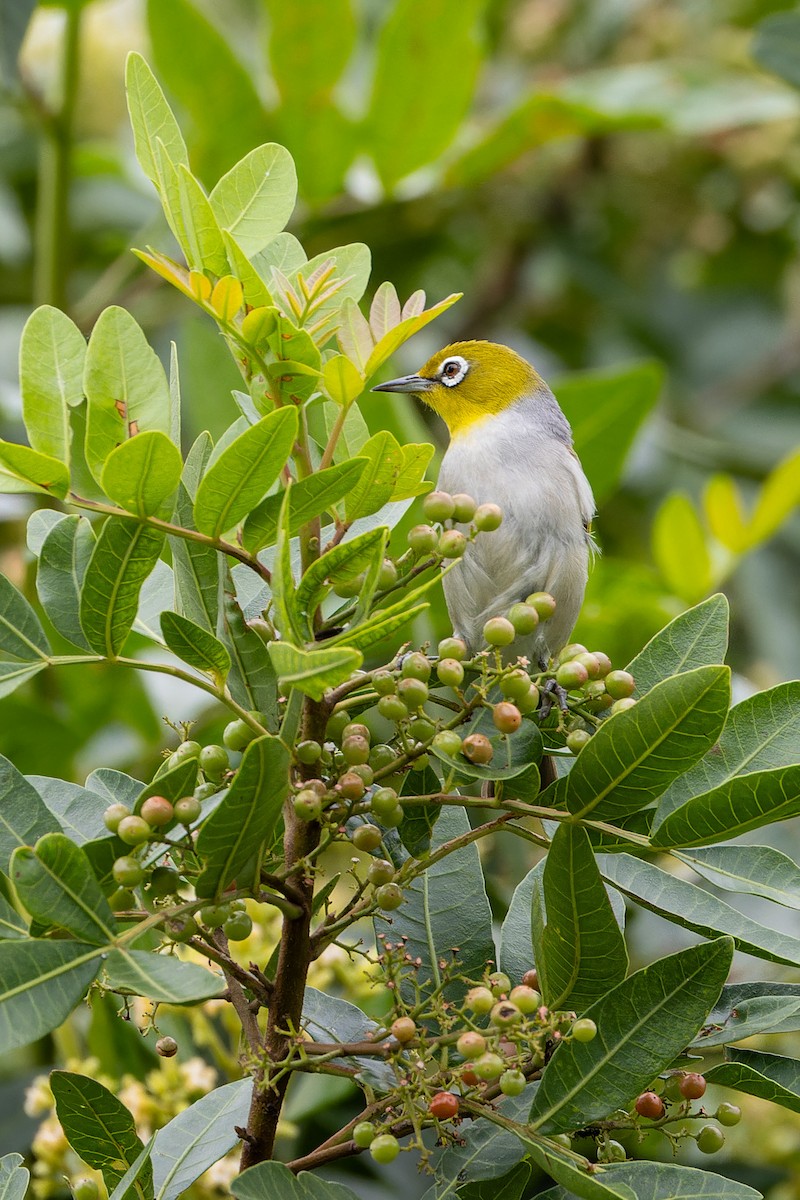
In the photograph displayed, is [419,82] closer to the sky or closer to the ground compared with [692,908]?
closer to the sky

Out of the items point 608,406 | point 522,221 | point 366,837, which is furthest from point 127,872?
point 522,221

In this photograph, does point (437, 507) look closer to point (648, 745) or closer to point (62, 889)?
A: point (648, 745)

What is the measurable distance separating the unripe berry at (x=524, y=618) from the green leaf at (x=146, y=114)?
0.64 meters

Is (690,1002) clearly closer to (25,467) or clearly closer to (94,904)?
(94,904)

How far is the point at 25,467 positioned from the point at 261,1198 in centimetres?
81

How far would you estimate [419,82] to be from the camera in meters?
3.63

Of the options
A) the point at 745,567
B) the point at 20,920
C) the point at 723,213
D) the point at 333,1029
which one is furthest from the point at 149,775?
the point at 723,213

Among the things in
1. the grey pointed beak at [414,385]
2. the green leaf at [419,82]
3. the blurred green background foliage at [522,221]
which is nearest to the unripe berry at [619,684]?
the blurred green background foliage at [522,221]

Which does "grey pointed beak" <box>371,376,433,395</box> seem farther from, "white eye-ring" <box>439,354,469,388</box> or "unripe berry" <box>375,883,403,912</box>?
"unripe berry" <box>375,883,403,912</box>

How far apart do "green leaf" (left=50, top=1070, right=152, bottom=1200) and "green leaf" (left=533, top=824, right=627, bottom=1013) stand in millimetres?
510

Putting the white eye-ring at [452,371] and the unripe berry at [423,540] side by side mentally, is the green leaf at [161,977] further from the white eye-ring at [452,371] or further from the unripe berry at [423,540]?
the white eye-ring at [452,371]

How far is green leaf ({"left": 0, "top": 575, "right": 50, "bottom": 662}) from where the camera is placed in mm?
1495

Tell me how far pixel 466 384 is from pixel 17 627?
6.23 feet

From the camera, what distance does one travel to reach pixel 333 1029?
1718mm
